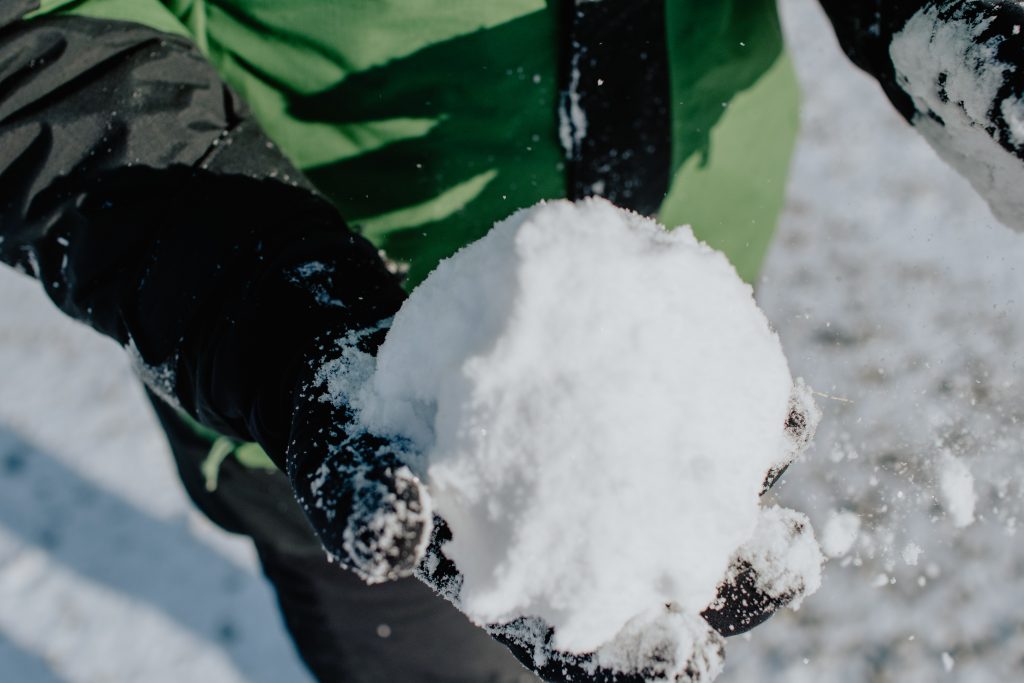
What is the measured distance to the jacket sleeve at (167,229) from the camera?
89 centimetres

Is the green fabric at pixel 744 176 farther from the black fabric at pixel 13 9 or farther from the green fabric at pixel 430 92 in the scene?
the black fabric at pixel 13 9

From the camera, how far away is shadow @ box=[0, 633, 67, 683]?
2145 millimetres

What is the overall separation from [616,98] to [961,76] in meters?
0.44

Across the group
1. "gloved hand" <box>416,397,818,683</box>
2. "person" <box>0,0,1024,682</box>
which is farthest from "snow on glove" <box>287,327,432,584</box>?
"gloved hand" <box>416,397,818,683</box>

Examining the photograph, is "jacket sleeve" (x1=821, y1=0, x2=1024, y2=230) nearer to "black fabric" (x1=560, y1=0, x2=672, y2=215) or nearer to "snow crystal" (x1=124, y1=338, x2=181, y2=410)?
"black fabric" (x1=560, y1=0, x2=672, y2=215)

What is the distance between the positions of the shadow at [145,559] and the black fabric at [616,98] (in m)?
1.68

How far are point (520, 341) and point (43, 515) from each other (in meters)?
2.30

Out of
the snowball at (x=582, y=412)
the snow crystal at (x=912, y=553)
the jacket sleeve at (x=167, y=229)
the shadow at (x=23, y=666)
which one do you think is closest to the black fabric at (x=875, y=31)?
the snowball at (x=582, y=412)

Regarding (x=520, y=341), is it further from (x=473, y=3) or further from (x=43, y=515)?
(x=43, y=515)

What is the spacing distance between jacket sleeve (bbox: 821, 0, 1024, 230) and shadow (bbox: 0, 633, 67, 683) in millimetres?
2444

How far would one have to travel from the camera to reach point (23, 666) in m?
2.16

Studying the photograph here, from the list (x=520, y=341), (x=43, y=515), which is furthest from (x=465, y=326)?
(x=43, y=515)

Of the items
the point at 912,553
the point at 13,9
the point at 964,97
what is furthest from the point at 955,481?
the point at 13,9

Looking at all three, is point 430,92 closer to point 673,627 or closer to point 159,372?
point 159,372
